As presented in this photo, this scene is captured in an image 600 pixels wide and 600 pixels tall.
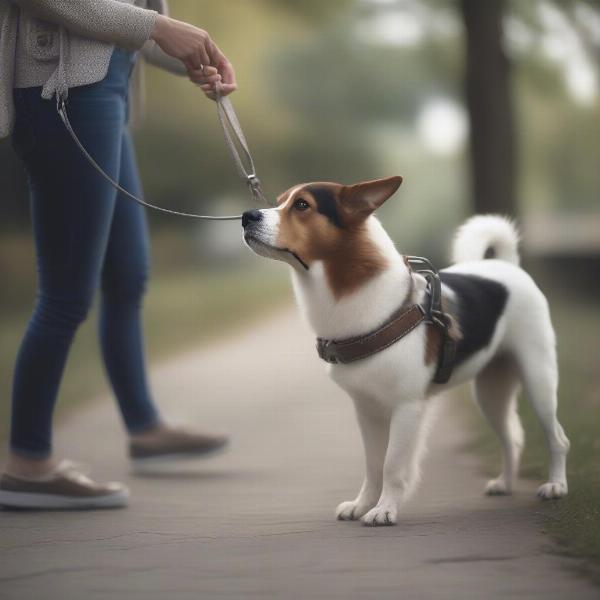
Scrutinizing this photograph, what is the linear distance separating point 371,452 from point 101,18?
1.91 metres

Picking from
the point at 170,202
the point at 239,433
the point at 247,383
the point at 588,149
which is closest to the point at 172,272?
the point at 170,202

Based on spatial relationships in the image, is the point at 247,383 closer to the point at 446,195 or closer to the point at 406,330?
the point at 406,330

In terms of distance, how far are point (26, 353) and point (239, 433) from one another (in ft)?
8.66

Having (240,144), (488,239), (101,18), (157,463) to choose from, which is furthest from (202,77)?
(157,463)

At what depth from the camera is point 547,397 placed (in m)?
4.35

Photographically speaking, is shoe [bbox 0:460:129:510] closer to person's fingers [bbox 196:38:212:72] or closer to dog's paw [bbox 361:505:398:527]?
dog's paw [bbox 361:505:398:527]

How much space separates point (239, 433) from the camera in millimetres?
6695

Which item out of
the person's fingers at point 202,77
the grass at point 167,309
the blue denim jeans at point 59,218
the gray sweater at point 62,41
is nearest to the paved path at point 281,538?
the blue denim jeans at point 59,218

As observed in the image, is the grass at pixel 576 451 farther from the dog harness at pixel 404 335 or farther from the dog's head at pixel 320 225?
the dog's head at pixel 320 225

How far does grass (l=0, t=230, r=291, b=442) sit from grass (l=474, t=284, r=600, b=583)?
3221mm

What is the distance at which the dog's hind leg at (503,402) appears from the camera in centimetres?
461

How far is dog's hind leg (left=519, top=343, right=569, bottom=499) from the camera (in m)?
4.31

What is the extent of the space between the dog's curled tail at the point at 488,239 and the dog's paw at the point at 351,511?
140 centimetres

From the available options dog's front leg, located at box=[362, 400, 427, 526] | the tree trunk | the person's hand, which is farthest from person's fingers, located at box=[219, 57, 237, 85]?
the tree trunk
